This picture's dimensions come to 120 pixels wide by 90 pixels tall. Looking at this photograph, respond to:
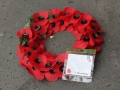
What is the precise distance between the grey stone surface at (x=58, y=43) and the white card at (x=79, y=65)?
0.06m

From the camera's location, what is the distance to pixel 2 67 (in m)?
1.64

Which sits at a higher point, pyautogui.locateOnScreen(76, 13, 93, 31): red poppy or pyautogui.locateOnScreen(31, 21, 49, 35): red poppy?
pyautogui.locateOnScreen(76, 13, 93, 31): red poppy

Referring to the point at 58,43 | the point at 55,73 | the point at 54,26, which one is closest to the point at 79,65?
the point at 55,73

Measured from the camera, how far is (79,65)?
4.92 ft

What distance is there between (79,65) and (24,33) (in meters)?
0.40

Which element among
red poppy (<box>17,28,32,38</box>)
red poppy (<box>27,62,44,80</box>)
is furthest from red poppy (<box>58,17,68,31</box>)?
red poppy (<box>27,62,44,80</box>)

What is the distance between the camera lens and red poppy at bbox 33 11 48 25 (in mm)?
1717

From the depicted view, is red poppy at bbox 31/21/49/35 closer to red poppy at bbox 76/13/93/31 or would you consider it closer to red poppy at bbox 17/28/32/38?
red poppy at bbox 17/28/32/38

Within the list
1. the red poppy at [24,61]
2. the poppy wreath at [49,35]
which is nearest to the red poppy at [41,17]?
the poppy wreath at [49,35]

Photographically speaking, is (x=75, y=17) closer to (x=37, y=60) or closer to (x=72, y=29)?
(x=72, y=29)

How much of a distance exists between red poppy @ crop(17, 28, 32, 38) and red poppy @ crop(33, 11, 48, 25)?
11 centimetres

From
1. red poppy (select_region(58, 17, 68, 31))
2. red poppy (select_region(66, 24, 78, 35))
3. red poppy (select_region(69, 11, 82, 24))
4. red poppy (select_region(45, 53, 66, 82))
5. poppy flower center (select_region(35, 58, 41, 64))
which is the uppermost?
red poppy (select_region(69, 11, 82, 24))

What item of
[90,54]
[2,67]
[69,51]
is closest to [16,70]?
[2,67]

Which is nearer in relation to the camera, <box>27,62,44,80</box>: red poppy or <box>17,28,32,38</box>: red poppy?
<box>27,62,44,80</box>: red poppy
